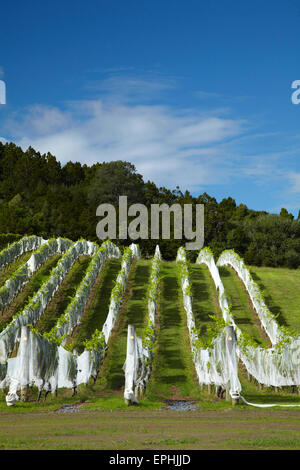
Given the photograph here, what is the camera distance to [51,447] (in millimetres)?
8500

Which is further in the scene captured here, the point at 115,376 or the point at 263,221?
the point at 263,221

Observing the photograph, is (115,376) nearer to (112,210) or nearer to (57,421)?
(57,421)

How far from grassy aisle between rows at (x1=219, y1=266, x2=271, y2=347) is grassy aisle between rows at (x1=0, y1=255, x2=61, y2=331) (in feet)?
35.4

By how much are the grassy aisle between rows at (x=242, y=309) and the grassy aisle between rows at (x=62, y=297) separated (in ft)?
28.1

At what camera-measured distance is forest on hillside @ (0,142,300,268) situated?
61.0 metres

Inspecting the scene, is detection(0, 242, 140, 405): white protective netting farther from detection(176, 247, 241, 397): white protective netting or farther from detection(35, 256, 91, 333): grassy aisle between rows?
detection(35, 256, 91, 333): grassy aisle between rows

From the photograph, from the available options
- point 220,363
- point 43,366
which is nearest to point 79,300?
point 43,366

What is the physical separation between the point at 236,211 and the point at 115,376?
5588cm

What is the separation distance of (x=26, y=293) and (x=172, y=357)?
11530 mm

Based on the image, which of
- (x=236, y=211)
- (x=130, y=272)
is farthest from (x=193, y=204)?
(x=130, y=272)

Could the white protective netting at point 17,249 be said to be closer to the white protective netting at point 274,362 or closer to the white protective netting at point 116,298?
the white protective netting at point 116,298

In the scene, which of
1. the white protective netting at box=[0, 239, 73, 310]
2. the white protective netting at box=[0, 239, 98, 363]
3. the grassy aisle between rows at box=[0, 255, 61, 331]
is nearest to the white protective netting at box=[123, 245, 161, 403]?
the white protective netting at box=[0, 239, 98, 363]

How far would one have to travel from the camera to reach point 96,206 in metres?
75.7

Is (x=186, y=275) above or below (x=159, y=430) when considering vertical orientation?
above
